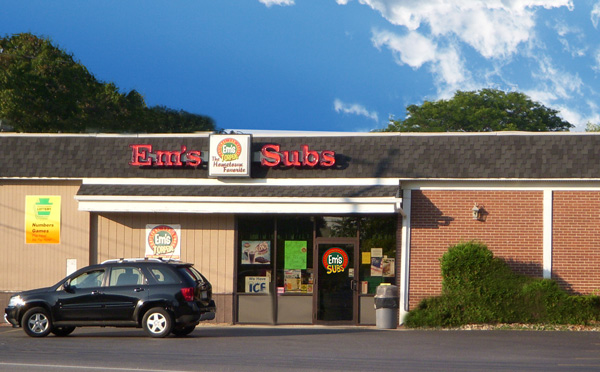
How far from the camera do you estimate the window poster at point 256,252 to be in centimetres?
2220

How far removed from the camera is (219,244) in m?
22.2

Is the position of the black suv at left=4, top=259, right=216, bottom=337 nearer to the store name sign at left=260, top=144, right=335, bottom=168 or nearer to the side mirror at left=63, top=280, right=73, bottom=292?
the side mirror at left=63, top=280, right=73, bottom=292

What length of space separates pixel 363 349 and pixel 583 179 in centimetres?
843

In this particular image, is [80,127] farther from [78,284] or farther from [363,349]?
[363,349]

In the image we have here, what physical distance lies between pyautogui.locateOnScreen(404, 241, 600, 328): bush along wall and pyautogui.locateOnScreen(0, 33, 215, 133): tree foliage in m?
30.0

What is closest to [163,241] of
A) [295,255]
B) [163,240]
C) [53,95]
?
[163,240]

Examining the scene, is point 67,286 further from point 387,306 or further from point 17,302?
point 387,306

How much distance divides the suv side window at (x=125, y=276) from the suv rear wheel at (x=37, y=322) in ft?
5.01

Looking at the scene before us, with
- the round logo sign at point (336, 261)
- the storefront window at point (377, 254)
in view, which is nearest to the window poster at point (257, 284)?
the round logo sign at point (336, 261)

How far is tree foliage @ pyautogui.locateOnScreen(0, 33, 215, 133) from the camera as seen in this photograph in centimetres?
4373

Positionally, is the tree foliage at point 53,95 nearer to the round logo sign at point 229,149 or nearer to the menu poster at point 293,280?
the round logo sign at point 229,149

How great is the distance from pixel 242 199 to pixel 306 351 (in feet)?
23.4

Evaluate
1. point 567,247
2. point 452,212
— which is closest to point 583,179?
point 567,247

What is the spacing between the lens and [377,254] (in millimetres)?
21844
